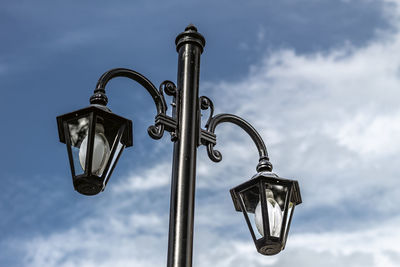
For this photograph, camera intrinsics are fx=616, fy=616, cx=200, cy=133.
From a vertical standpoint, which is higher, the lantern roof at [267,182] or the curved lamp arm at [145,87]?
the curved lamp arm at [145,87]

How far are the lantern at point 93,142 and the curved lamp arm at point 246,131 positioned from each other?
0.87 metres

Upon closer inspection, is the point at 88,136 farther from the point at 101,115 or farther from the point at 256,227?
the point at 256,227

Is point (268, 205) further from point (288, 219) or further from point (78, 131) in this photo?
point (78, 131)

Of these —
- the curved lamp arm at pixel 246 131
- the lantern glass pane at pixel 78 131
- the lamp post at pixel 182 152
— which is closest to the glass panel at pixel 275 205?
the lamp post at pixel 182 152

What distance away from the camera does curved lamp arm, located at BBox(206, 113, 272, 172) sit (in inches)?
219

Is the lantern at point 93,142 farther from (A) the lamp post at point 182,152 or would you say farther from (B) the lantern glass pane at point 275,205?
(B) the lantern glass pane at point 275,205

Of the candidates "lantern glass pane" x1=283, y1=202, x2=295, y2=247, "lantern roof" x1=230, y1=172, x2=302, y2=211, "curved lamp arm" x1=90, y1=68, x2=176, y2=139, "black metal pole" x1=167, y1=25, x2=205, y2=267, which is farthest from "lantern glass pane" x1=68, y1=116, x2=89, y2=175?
"lantern glass pane" x1=283, y1=202, x2=295, y2=247

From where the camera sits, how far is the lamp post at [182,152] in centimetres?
470

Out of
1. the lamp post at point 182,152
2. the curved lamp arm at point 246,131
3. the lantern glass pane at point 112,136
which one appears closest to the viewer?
the lamp post at point 182,152

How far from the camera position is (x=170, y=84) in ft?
18.1

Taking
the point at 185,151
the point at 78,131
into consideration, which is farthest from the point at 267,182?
the point at 78,131

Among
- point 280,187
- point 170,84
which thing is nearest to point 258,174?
point 280,187

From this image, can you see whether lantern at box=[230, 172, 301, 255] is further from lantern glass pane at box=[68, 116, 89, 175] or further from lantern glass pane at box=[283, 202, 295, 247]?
lantern glass pane at box=[68, 116, 89, 175]

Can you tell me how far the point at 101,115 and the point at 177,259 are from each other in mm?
1335
